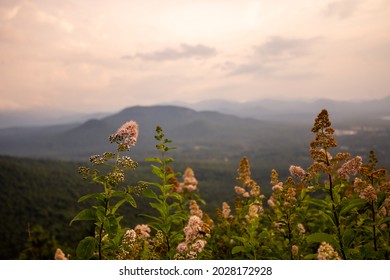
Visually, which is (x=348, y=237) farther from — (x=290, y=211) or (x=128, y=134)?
(x=128, y=134)

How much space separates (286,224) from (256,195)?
1442mm

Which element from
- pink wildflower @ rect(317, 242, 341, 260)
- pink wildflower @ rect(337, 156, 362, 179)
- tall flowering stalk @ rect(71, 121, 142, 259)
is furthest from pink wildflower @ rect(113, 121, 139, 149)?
pink wildflower @ rect(337, 156, 362, 179)

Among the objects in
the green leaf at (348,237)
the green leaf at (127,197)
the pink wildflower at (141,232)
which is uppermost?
the green leaf at (127,197)

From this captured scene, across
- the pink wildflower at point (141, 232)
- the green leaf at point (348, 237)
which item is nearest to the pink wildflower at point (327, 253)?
the green leaf at point (348, 237)

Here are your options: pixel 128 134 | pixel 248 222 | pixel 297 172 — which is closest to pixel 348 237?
pixel 297 172

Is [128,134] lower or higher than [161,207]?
higher

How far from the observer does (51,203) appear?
396 ft

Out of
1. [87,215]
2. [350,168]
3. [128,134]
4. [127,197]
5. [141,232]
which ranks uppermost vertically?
[128,134]

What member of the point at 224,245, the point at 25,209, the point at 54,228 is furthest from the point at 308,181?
the point at 25,209

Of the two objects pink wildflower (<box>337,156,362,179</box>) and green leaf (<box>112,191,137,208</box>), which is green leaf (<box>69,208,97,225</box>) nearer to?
green leaf (<box>112,191,137,208</box>)

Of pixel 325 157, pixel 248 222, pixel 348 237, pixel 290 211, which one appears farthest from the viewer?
pixel 248 222

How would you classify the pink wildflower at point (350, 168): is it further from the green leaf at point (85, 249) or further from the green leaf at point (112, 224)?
the green leaf at point (85, 249)
